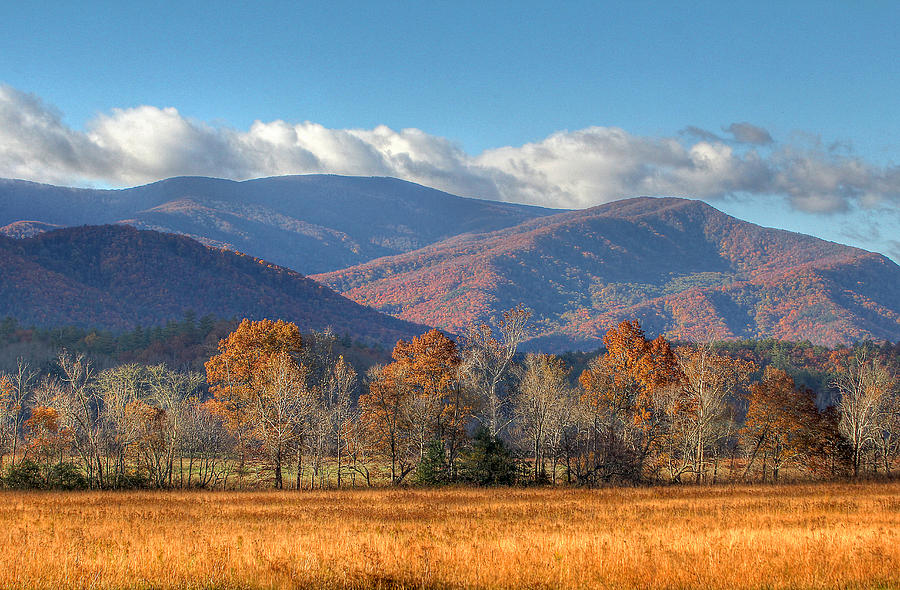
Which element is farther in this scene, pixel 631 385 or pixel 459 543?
pixel 631 385

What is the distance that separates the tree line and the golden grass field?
869 cm

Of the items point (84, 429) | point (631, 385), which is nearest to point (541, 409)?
point (631, 385)

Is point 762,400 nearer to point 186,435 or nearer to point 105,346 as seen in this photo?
point 186,435

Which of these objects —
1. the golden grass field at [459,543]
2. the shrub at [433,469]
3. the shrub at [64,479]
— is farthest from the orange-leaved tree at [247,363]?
the golden grass field at [459,543]

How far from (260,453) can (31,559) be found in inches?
1292

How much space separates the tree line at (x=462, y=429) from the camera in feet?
135

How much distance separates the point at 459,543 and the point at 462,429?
32723mm

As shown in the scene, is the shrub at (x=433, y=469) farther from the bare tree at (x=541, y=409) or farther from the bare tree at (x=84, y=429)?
the bare tree at (x=84, y=429)

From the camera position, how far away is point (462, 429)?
167 feet

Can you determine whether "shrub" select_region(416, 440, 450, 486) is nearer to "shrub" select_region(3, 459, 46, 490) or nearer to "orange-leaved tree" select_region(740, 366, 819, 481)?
"orange-leaved tree" select_region(740, 366, 819, 481)

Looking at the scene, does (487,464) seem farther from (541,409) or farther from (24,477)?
(24,477)

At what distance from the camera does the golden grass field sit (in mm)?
14297

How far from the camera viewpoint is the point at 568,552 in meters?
16.9

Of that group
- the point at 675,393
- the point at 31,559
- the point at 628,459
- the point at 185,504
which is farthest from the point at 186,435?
the point at 31,559
